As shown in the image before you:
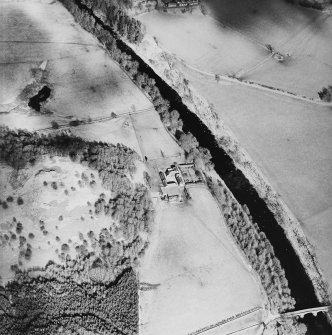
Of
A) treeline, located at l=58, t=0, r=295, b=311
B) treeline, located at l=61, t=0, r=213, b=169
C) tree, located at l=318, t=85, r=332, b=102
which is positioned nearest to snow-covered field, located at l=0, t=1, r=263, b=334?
treeline, located at l=61, t=0, r=213, b=169

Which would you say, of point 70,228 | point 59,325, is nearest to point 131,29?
point 70,228

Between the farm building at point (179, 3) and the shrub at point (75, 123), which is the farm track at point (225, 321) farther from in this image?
the farm building at point (179, 3)

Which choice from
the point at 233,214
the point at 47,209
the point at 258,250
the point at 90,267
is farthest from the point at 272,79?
the point at 90,267

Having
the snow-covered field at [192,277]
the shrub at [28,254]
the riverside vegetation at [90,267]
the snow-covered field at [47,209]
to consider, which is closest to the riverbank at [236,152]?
the snow-covered field at [192,277]

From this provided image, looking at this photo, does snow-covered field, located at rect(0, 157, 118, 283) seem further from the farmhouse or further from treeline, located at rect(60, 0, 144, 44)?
treeline, located at rect(60, 0, 144, 44)

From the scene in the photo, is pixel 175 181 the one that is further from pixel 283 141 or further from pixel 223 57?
pixel 223 57

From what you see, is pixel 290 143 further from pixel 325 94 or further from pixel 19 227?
pixel 19 227
